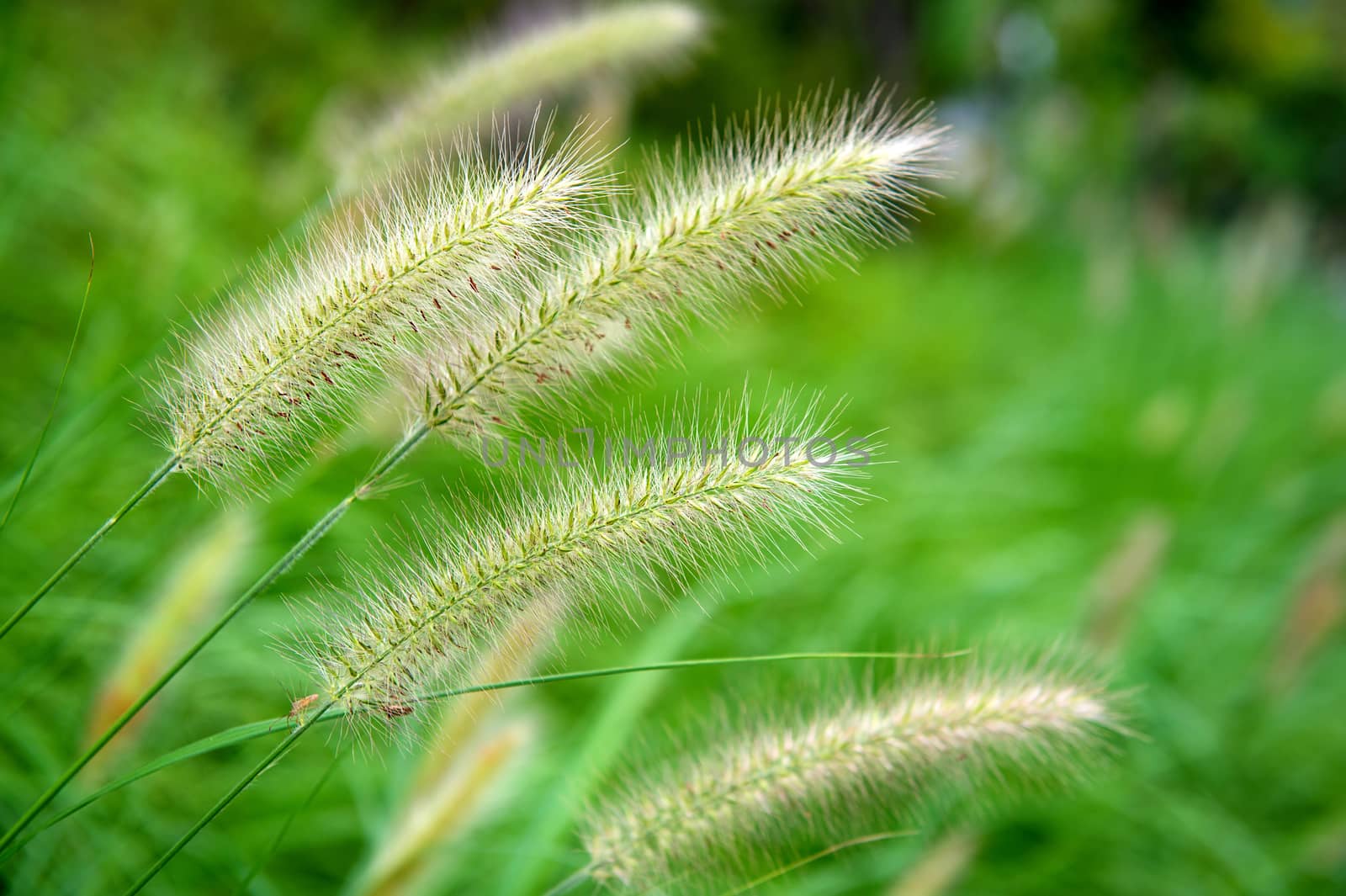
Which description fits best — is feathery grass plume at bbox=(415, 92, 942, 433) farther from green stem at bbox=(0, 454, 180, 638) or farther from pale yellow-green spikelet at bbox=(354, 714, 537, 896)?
pale yellow-green spikelet at bbox=(354, 714, 537, 896)

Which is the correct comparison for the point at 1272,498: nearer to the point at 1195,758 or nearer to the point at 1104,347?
the point at 1195,758

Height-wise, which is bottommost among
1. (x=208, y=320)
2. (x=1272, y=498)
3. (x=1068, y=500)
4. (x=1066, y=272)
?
(x=208, y=320)

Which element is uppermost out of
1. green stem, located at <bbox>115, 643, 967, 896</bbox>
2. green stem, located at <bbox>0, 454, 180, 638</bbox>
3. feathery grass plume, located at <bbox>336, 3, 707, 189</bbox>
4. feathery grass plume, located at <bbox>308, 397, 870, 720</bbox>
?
feathery grass plume, located at <bbox>336, 3, 707, 189</bbox>

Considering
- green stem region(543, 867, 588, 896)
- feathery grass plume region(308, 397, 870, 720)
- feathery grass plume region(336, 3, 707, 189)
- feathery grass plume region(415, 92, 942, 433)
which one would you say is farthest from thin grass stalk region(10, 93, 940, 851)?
feathery grass plume region(336, 3, 707, 189)

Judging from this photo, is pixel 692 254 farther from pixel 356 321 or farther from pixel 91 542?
pixel 91 542

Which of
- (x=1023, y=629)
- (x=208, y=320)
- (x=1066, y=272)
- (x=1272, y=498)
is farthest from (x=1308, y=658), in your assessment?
(x=1066, y=272)

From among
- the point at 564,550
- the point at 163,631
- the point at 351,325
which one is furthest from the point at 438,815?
the point at 351,325
